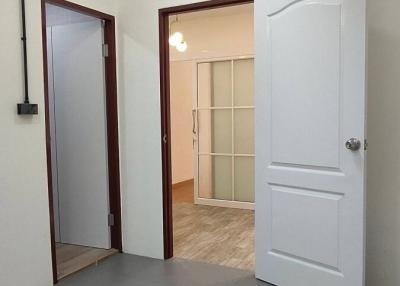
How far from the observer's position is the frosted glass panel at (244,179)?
4992 mm

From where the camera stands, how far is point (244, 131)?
16.5 feet

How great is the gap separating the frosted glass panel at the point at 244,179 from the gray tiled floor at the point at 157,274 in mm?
1991

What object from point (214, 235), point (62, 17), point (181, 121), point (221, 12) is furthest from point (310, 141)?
point (181, 121)

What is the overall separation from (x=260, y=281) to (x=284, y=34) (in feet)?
5.56

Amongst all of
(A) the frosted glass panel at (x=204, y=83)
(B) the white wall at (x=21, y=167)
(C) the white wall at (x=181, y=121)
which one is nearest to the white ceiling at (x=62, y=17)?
(B) the white wall at (x=21, y=167)

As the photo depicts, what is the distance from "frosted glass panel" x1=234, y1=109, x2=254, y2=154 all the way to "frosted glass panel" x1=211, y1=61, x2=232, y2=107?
227 millimetres

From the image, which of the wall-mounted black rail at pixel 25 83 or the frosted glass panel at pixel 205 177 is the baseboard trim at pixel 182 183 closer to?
the frosted glass panel at pixel 205 177

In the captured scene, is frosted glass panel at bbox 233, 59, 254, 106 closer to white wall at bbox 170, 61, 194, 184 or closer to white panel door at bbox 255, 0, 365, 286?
white wall at bbox 170, 61, 194, 184

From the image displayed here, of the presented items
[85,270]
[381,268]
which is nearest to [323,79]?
[381,268]

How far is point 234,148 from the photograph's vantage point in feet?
16.7

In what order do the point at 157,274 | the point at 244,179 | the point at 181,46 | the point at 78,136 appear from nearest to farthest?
the point at 157,274, the point at 78,136, the point at 181,46, the point at 244,179

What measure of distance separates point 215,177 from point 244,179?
42cm

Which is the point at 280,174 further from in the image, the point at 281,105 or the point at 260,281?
the point at 260,281

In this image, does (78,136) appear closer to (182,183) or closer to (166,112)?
(166,112)
